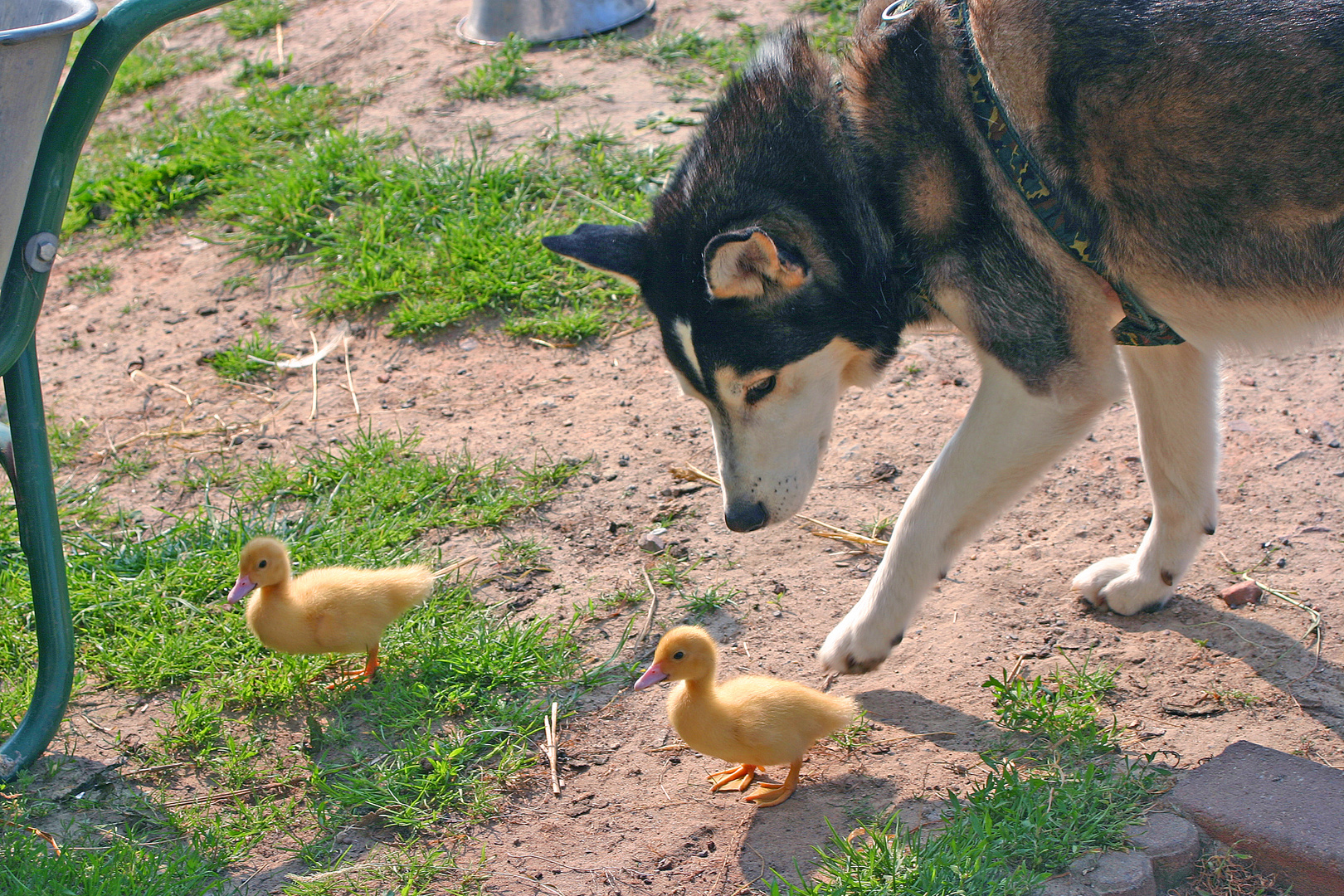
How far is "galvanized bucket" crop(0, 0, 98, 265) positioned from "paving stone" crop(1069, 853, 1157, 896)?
2.99 m

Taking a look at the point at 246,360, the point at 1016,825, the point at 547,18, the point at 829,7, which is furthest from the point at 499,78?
the point at 1016,825

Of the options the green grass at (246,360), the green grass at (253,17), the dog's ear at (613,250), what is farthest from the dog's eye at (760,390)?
the green grass at (253,17)

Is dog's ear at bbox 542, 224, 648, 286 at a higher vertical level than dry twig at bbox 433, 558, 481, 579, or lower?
higher

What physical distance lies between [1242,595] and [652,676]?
6.65 feet

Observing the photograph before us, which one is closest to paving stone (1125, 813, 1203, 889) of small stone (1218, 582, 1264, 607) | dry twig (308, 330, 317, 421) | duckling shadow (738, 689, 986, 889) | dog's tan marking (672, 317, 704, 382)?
duckling shadow (738, 689, 986, 889)

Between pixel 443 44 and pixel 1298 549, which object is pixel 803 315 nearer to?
pixel 1298 549

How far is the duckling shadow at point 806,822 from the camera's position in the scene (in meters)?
2.82

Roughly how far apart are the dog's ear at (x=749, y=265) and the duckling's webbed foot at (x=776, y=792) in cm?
135

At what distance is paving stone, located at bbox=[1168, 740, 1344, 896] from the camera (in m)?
2.57

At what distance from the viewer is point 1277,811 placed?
267 centimetres

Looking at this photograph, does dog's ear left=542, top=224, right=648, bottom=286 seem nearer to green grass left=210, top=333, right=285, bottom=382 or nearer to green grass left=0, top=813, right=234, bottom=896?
green grass left=0, top=813, right=234, bottom=896

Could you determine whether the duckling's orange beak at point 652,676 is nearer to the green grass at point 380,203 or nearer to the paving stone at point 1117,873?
the paving stone at point 1117,873

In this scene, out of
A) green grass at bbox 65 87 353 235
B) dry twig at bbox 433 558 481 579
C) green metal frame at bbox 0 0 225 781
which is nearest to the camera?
green metal frame at bbox 0 0 225 781

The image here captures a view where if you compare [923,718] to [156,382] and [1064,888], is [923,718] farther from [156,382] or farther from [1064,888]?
[156,382]
